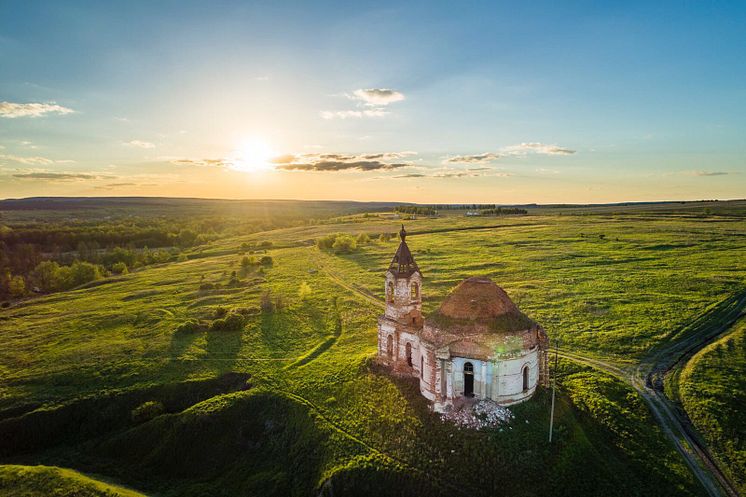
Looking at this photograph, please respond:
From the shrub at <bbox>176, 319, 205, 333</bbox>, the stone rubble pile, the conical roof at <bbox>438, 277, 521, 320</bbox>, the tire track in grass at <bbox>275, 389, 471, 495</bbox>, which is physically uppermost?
the conical roof at <bbox>438, 277, 521, 320</bbox>

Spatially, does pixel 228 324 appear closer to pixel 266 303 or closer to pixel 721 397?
pixel 266 303

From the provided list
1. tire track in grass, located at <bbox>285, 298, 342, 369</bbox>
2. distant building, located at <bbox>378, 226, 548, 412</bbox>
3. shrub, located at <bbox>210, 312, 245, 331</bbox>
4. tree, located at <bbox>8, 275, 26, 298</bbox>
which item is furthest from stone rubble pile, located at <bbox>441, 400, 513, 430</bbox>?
tree, located at <bbox>8, 275, 26, 298</bbox>

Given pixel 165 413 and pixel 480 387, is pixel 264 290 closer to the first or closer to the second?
pixel 165 413

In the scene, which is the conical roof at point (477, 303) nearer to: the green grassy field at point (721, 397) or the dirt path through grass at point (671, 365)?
the dirt path through grass at point (671, 365)

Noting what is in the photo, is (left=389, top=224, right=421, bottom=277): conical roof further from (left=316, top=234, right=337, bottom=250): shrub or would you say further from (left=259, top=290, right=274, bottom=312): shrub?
(left=316, top=234, right=337, bottom=250): shrub

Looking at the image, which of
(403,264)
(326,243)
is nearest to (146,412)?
(403,264)

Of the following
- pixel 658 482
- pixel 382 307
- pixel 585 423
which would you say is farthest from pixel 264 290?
pixel 658 482
